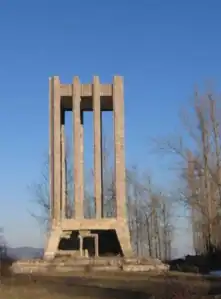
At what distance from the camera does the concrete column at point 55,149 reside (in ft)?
119

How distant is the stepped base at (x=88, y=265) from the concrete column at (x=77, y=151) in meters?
4.39

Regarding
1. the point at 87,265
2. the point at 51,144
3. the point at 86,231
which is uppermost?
the point at 51,144

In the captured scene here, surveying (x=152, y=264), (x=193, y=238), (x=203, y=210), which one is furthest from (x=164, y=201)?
(x=152, y=264)

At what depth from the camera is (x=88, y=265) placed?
102 feet

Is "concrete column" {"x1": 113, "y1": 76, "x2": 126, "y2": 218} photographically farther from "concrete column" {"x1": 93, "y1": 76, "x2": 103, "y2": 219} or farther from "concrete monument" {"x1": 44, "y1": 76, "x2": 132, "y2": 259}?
"concrete column" {"x1": 93, "y1": 76, "x2": 103, "y2": 219}

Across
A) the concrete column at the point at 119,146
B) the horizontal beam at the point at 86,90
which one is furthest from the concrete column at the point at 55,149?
the concrete column at the point at 119,146

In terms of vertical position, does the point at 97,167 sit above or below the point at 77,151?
below

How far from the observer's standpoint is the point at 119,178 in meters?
36.3

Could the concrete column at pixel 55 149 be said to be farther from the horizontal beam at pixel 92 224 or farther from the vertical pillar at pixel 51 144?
the horizontal beam at pixel 92 224

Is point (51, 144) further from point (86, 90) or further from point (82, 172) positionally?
point (86, 90)

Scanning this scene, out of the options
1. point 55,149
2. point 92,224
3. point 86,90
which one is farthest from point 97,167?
point 86,90

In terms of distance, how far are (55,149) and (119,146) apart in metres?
4.34

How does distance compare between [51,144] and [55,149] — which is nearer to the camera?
[55,149]

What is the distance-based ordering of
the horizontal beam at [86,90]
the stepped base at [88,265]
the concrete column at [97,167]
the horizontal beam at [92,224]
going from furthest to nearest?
the horizontal beam at [86,90], the concrete column at [97,167], the horizontal beam at [92,224], the stepped base at [88,265]
